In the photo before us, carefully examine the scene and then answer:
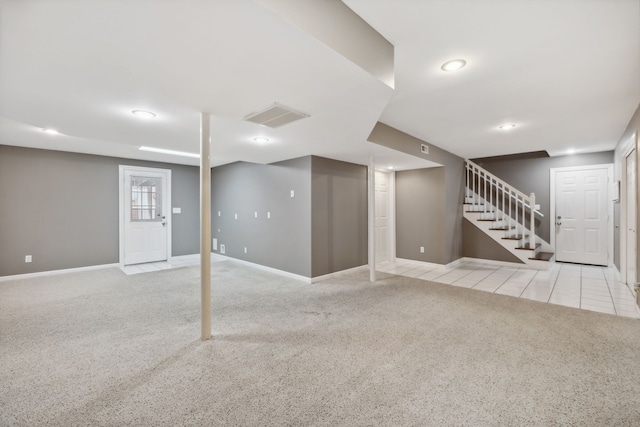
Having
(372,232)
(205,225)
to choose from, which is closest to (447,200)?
(372,232)

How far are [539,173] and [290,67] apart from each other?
23.2 feet

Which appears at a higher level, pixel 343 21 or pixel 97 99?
pixel 343 21

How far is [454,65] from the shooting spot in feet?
8.13

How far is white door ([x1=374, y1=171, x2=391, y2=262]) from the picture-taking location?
6367mm

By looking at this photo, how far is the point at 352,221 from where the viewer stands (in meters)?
5.59

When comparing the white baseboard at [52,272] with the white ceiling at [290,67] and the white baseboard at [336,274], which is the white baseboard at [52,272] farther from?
the white baseboard at [336,274]

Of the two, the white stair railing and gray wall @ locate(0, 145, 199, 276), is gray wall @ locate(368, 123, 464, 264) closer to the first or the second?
the white stair railing

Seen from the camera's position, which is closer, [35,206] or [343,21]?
[343,21]

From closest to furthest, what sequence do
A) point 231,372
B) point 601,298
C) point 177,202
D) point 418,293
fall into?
point 231,372 < point 601,298 < point 418,293 < point 177,202

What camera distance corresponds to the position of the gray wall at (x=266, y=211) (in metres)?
4.96

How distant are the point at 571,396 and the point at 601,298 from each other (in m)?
3.00

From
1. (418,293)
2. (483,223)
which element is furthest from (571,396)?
(483,223)

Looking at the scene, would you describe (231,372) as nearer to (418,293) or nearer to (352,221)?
(418,293)

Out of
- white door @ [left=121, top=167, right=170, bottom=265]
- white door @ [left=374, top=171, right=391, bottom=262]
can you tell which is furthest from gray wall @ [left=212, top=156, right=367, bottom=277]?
white door @ [left=121, top=167, right=170, bottom=265]
